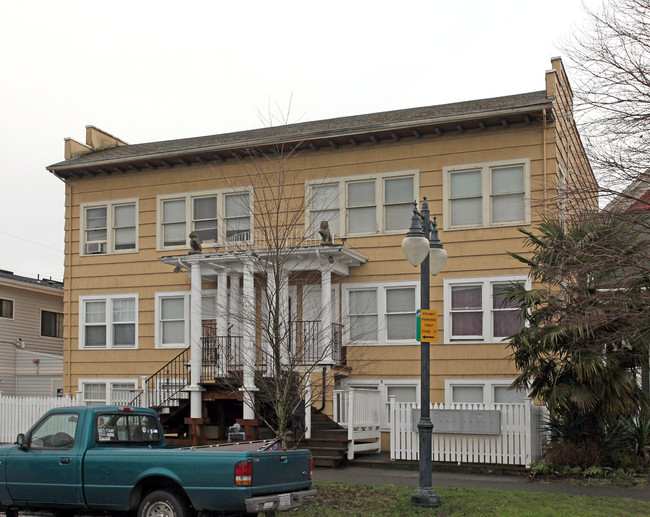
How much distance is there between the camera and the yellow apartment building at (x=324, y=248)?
755 inches

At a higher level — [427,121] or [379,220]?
[427,121]

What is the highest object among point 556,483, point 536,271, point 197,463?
point 536,271

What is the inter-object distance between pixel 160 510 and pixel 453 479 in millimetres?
7048

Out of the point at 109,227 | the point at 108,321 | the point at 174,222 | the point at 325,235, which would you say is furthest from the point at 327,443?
the point at 109,227

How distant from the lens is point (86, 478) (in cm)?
1060

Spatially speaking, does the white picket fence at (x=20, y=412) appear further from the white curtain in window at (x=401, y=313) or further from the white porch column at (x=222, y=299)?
the white curtain in window at (x=401, y=313)

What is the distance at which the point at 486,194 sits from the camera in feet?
64.1

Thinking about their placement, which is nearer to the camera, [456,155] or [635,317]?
[635,317]

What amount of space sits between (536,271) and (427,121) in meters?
5.66

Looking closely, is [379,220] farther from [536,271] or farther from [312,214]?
[536,271]

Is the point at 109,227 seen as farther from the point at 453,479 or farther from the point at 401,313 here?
the point at 453,479

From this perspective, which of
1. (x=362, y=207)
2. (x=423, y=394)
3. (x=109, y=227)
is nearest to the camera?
(x=423, y=394)

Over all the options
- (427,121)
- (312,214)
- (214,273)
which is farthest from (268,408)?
(427,121)

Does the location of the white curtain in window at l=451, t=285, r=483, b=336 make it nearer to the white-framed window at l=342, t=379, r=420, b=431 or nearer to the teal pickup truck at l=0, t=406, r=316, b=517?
the white-framed window at l=342, t=379, r=420, b=431
